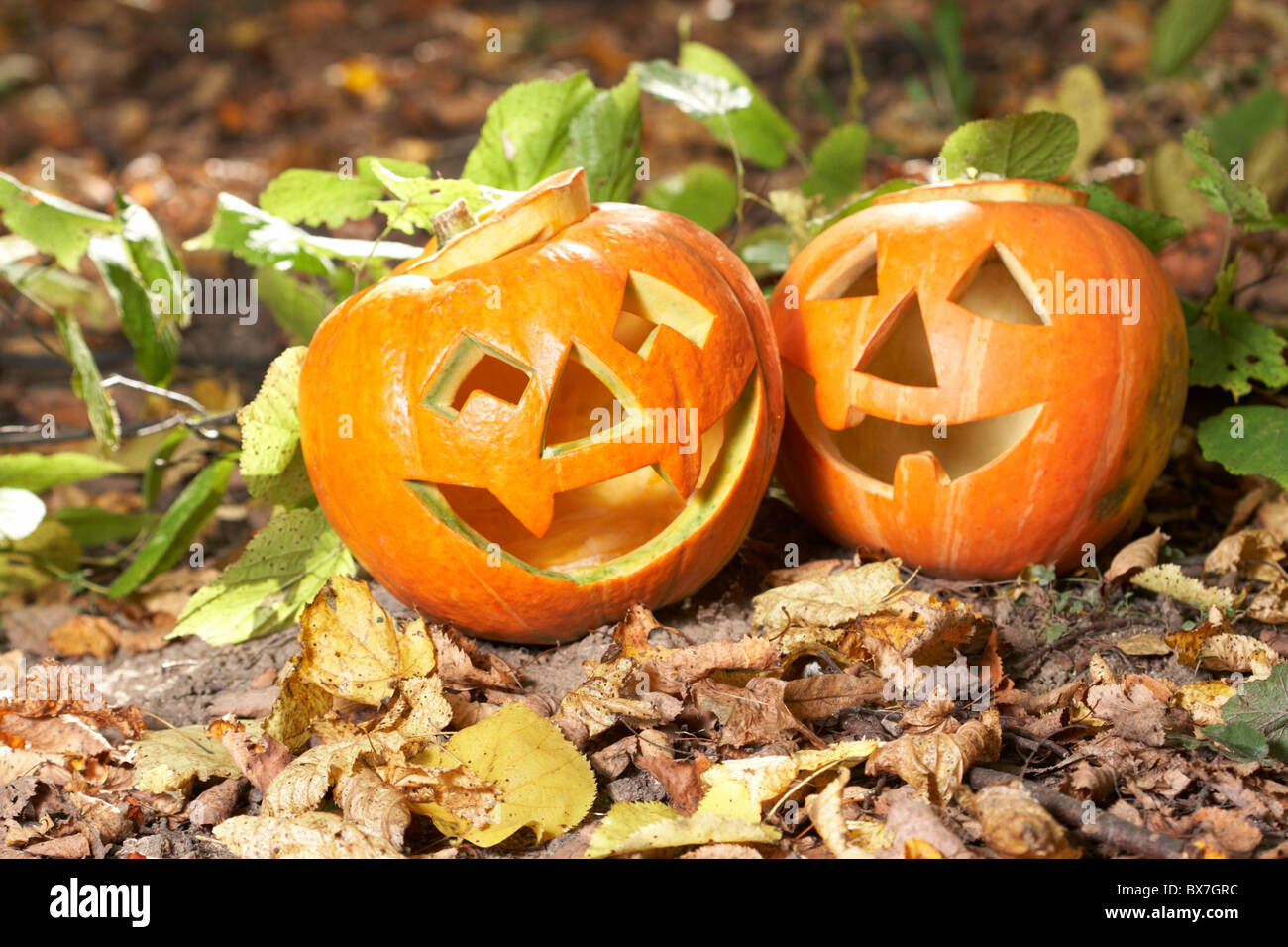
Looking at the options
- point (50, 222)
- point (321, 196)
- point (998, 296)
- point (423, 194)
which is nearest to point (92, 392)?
point (50, 222)

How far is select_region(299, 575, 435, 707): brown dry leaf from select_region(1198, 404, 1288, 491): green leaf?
1.78 metres

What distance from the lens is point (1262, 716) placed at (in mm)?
1842

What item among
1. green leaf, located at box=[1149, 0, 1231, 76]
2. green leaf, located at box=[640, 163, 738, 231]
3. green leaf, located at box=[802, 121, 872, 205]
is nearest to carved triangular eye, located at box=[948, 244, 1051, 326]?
green leaf, located at box=[802, 121, 872, 205]

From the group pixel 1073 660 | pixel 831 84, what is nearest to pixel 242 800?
pixel 1073 660

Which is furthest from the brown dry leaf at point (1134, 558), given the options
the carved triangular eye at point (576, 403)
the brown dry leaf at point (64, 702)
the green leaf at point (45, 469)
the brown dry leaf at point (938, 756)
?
the green leaf at point (45, 469)

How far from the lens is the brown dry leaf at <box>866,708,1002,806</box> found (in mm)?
1716

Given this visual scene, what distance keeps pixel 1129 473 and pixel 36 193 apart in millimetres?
2658

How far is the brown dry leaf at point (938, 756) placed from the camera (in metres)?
1.72

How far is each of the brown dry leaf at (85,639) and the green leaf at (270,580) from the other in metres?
0.31

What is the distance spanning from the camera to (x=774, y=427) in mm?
2318

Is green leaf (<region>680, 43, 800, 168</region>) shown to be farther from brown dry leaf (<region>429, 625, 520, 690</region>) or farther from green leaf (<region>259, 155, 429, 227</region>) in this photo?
brown dry leaf (<region>429, 625, 520, 690</region>)

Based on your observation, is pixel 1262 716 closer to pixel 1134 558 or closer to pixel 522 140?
pixel 1134 558

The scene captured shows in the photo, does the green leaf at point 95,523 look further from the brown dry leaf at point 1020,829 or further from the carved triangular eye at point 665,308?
the brown dry leaf at point 1020,829

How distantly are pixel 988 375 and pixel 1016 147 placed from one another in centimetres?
72
